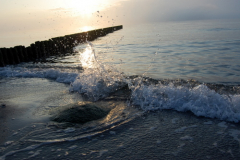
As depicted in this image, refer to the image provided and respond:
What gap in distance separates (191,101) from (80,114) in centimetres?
289

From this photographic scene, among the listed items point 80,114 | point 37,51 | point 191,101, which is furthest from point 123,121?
point 37,51

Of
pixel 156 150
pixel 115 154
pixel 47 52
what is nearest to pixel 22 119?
pixel 115 154

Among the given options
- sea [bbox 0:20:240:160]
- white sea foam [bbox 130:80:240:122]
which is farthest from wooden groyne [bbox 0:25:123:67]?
white sea foam [bbox 130:80:240:122]

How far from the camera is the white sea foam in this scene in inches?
199

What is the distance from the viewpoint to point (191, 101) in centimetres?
563

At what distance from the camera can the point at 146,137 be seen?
4055 mm

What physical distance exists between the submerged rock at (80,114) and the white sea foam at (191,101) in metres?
1.26

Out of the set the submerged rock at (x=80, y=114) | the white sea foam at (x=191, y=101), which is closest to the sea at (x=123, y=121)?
the white sea foam at (x=191, y=101)

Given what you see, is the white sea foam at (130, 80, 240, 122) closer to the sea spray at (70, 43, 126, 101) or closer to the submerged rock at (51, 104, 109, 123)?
the sea spray at (70, 43, 126, 101)

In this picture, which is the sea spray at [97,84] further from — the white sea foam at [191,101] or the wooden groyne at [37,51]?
the wooden groyne at [37,51]

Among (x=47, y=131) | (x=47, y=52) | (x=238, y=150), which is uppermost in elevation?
(x=47, y=52)

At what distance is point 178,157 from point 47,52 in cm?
1675

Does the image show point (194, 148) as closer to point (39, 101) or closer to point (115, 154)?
point (115, 154)

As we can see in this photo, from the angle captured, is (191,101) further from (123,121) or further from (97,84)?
(97,84)
